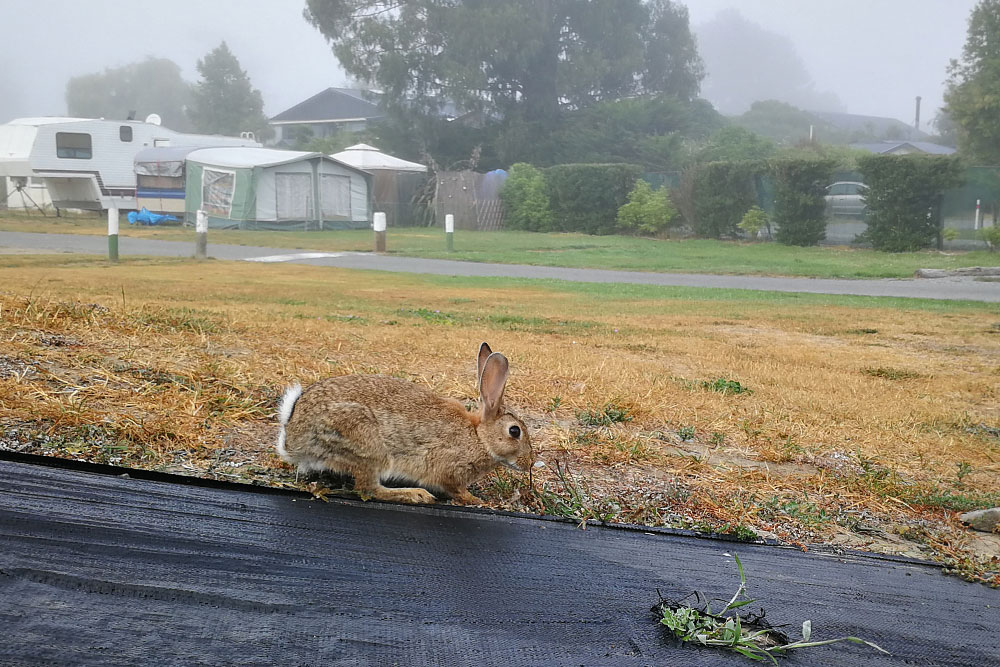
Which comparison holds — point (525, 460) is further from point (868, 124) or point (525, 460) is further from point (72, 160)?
point (868, 124)

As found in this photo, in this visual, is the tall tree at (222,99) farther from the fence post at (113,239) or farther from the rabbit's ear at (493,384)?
the rabbit's ear at (493,384)

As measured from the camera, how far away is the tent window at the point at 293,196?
28219 mm

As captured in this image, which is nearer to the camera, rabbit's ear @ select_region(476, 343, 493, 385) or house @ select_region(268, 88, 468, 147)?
rabbit's ear @ select_region(476, 343, 493, 385)

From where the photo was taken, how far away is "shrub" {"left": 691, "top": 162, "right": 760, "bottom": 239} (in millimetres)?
26344

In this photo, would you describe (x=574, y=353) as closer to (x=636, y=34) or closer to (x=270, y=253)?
(x=270, y=253)

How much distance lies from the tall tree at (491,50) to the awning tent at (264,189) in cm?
1384

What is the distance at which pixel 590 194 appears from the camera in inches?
1228

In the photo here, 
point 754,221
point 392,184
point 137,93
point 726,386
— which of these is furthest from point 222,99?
point 726,386

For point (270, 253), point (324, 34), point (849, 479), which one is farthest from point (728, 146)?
point (849, 479)

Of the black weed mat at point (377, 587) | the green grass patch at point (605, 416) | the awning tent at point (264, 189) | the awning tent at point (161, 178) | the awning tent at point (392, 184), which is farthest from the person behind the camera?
the awning tent at point (392, 184)

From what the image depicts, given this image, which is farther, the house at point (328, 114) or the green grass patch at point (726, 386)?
the house at point (328, 114)

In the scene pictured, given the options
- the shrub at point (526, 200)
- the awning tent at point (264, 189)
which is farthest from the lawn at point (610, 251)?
the shrub at point (526, 200)

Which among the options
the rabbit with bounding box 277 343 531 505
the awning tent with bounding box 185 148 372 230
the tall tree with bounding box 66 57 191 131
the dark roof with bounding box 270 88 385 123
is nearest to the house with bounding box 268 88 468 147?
the dark roof with bounding box 270 88 385 123

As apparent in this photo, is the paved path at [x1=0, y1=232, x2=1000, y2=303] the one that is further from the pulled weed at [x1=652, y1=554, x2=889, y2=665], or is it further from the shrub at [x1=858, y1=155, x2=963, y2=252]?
the pulled weed at [x1=652, y1=554, x2=889, y2=665]
